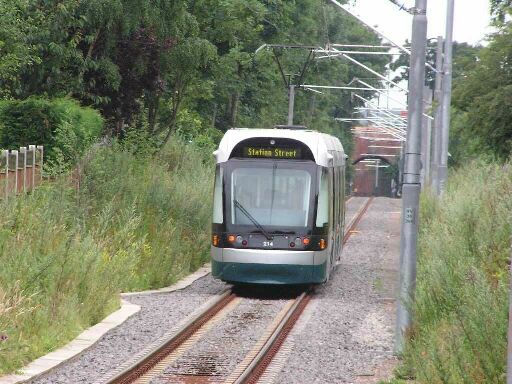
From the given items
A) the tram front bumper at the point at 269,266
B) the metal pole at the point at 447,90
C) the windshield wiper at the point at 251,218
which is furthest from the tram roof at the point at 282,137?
the metal pole at the point at 447,90

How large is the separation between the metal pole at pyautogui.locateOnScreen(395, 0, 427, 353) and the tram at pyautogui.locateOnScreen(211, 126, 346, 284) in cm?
587

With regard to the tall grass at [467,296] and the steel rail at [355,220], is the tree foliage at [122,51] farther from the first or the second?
the tall grass at [467,296]

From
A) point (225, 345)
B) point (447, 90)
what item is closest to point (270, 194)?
point (225, 345)

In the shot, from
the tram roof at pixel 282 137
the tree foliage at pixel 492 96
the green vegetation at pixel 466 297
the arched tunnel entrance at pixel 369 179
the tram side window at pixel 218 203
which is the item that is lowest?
the arched tunnel entrance at pixel 369 179

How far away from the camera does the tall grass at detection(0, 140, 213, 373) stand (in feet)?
48.1

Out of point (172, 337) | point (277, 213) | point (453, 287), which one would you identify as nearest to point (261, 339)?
point (172, 337)

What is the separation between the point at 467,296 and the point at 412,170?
3.00 metres

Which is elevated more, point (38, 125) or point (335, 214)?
point (38, 125)

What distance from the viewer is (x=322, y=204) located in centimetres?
2088

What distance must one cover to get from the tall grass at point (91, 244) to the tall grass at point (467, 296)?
4300mm

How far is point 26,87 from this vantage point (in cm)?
2992

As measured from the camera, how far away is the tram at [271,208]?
811 inches

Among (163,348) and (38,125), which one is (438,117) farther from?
(163,348)

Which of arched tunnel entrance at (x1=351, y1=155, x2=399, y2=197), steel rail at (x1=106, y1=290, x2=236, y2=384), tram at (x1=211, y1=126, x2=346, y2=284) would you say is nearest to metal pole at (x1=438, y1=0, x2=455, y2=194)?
tram at (x1=211, y1=126, x2=346, y2=284)
